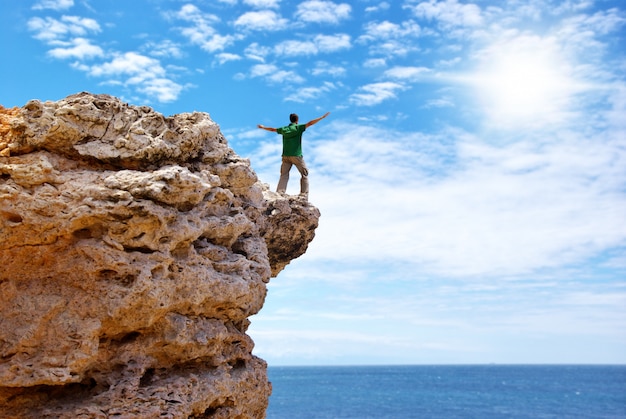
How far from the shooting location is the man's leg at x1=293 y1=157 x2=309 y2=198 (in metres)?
13.2

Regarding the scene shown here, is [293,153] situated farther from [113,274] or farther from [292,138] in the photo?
[113,274]

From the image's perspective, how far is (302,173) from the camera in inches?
521

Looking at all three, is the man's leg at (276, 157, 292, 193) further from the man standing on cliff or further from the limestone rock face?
the limestone rock face

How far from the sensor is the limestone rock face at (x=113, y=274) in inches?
313

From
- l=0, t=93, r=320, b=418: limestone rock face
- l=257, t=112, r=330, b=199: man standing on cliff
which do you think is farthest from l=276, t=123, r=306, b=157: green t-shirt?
l=0, t=93, r=320, b=418: limestone rock face

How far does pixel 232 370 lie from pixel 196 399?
3.32 ft

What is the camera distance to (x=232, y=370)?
936cm

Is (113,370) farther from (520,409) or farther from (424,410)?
(520,409)

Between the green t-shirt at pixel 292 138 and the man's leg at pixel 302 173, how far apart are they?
123 millimetres

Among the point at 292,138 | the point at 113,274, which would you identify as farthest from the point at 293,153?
the point at 113,274

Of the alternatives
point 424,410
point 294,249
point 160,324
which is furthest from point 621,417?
point 160,324

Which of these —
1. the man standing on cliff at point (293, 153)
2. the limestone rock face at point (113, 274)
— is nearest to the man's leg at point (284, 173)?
the man standing on cliff at point (293, 153)

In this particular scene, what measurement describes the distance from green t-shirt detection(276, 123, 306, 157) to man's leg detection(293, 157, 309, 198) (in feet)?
0.40

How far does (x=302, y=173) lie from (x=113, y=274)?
577 cm
